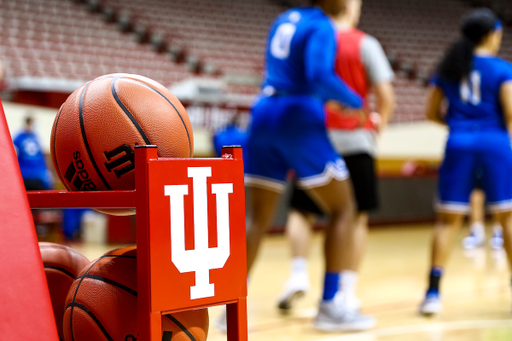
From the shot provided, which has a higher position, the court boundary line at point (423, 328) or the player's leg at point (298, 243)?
the player's leg at point (298, 243)

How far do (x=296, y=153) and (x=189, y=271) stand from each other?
1.42 metres

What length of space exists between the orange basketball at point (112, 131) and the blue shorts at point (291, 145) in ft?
3.68

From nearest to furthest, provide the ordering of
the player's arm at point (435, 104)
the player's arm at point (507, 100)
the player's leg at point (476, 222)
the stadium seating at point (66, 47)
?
the player's arm at point (507, 100)
the player's arm at point (435, 104)
the player's leg at point (476, 222)
the stadium seating at point (66, 47)

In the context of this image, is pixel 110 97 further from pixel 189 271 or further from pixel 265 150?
pixel 265 150

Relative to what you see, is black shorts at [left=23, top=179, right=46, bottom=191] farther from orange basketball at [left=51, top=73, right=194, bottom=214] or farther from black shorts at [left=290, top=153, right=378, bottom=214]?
orange basketball at [left=51, top=73, right=194, bottom=214]

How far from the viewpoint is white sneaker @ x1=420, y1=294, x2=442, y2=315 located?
291 centimetres

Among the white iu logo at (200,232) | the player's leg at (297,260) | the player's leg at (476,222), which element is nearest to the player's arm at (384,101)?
the player's leg at (297,260)

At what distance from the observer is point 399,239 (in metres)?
7.21

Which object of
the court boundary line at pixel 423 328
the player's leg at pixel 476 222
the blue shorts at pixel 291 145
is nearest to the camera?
the court boundary line at pixel 423 328

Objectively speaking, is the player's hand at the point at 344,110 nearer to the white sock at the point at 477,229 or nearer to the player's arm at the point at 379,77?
the player's arm at the point at 379,77

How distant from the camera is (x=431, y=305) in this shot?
9.59 ft

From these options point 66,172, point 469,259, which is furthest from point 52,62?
point 66,172

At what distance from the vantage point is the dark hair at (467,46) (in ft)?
10.00

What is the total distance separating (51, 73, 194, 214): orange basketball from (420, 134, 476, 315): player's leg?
192 centimetres
